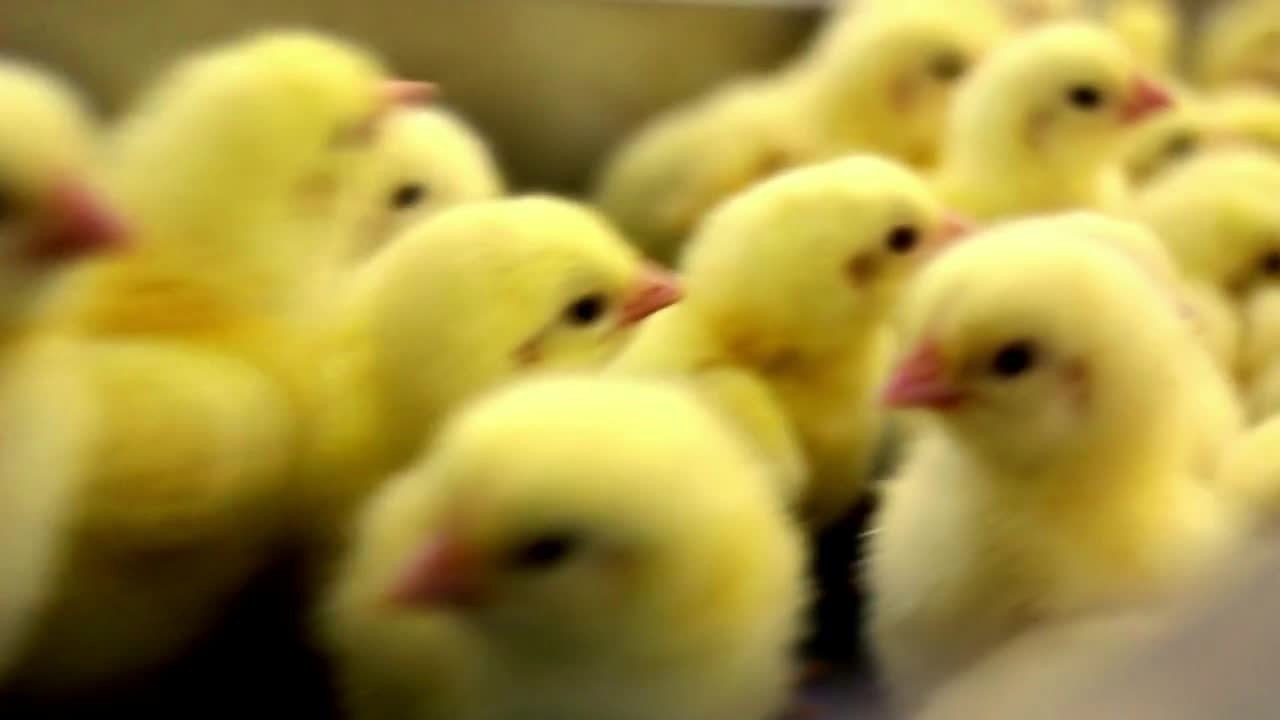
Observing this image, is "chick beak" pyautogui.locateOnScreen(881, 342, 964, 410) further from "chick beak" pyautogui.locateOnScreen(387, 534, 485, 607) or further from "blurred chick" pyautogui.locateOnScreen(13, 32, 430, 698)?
"blurred chick" pyautogui.locateOnScreen(13, 32, 430, 698)

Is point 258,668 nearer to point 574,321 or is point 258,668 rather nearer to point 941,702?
point 574,321

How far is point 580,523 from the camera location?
0.80 metres

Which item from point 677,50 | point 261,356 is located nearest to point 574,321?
point 261,356

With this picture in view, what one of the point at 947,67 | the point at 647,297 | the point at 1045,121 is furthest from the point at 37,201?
the point at 947,67

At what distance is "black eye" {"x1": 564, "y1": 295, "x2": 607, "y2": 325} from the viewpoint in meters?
1.06

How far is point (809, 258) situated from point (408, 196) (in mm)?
386

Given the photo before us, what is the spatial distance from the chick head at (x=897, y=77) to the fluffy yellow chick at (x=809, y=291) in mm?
437

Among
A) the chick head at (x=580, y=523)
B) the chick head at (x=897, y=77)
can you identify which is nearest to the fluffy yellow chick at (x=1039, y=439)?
the chick head at (x=580, y=523)

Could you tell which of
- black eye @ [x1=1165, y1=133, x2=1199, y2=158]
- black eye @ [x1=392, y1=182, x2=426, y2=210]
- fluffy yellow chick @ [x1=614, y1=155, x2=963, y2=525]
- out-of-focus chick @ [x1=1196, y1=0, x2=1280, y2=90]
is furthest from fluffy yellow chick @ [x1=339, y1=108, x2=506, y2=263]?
out-of-focus chick @ [x1=1196, y1=0, x2=1280, y2=90]

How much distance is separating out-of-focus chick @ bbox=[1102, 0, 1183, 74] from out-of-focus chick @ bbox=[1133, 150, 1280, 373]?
0.56 metres

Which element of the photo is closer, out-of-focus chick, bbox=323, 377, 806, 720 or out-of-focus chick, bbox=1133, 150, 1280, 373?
out-of-focus chick, bbox=323, 377, 806, 720

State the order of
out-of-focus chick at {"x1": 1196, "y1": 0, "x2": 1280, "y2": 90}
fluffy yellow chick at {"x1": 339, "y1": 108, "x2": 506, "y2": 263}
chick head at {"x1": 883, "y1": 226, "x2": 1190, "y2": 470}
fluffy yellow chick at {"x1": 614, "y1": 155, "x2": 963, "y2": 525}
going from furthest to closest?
out-of-focus chick at {"x1": 1196, "y1": 0, "x2": 1280, "y2": 90} → fluffy yellow chick at {"x1": 339, "y1": 108, "x2": 506, "y2": 263} → fluffy yellow chick at {"x1": 614, "y1": 155, "x2": 963, "y2": 525} → chick head at {"x1": 883, "y1": 226, "x2": 1190, "y2": 470}

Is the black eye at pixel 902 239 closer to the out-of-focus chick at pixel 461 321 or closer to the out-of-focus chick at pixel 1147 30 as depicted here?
the out-of-focus chick at pixel 461 321

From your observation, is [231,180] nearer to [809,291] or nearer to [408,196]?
[408,196]
